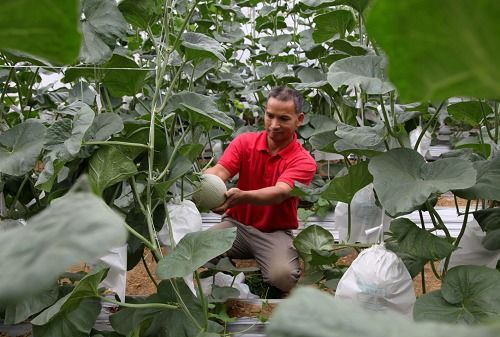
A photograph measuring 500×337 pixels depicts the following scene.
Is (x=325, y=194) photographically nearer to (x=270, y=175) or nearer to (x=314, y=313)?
(x=270, y=175)

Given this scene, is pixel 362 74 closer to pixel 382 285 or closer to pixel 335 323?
pixel 382 285

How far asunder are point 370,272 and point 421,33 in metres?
1.56

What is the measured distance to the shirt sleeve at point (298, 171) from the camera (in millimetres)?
2785

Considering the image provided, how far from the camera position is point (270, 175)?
3.00 m

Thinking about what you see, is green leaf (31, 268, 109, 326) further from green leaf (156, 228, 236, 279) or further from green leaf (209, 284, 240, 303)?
green leaf (209, 284, 240, 303)

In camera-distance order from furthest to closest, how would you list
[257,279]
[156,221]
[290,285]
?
[257,279], [290,285], [156,221]

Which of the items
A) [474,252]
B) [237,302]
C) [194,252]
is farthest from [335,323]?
[237,302]

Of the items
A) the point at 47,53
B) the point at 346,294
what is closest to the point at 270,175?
the point at 346,294

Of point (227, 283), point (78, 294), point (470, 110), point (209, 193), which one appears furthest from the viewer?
point (227, 283)

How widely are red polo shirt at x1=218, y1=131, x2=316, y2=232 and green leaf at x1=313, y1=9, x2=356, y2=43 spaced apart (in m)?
0.57

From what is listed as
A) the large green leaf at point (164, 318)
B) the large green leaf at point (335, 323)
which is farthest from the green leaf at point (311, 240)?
the large green leaf at point (335, 323)

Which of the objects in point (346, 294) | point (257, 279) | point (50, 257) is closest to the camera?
point (50, 257)

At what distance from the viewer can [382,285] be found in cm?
177

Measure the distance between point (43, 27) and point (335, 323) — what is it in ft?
0.65
